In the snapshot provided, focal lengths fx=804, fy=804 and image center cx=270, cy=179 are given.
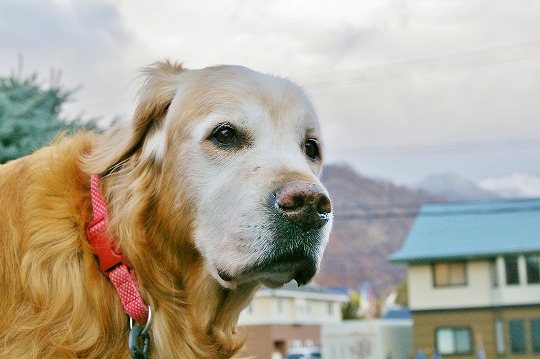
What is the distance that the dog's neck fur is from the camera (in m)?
3.50

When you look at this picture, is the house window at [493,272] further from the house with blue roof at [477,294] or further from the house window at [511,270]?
the house window at [511,270]

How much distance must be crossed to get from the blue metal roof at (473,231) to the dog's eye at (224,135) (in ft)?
132

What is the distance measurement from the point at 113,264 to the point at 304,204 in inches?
35.7

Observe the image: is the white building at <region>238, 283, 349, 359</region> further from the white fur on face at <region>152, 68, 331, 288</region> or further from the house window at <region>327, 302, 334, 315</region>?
the white fur on face at <region>152, 68, 331, 288</region>

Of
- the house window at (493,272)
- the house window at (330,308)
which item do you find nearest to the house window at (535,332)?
the house window at (493,272)

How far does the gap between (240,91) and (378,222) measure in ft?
538

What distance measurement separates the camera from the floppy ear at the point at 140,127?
3.67m

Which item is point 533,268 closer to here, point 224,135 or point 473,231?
point 473,231

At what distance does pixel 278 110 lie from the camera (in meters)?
3.59

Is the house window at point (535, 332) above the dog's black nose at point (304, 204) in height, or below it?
above

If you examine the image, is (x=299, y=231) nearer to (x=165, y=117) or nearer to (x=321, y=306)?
(x=165, y=117)

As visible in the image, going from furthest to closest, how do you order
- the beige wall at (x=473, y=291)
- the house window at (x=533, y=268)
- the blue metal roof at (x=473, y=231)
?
the blue metal roof at (x=473, y=231) → the house window at (x=533, y=268) → the beige wall at (x=473, y=291)

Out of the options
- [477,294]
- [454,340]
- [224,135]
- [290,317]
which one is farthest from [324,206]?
[290,317]

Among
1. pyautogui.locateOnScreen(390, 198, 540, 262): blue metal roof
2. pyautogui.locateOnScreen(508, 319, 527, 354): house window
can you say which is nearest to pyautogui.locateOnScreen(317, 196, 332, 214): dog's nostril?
pyautogui.locateOnScreen(390, 198, 540, 262): blue metal roof
